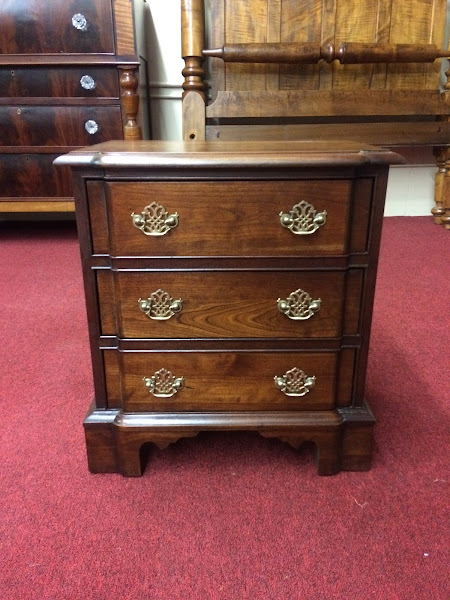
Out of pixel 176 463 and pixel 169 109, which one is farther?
pixel 169 109

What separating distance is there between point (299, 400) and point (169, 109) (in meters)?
2.14

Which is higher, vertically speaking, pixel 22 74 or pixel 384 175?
pixel 22 74

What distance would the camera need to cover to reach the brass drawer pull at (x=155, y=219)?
31.2 inches

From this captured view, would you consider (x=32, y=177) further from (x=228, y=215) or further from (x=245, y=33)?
(x=228, y=215)

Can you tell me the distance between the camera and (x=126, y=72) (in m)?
2.09

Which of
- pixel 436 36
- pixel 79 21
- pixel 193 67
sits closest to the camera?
pixel 79 21

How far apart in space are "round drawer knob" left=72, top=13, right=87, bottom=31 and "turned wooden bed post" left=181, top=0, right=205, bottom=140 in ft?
1.28

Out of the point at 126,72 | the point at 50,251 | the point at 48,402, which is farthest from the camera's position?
the point at 50,251

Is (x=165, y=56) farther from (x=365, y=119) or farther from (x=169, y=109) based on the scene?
(x=365, y=119)

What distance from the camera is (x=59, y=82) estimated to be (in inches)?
83.7

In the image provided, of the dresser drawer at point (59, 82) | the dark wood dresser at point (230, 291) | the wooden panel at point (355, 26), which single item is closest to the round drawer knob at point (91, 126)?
the dresser drawer at point (59, 82)

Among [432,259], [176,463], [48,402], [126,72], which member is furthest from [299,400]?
[126,72]

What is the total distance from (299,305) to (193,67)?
166 cm

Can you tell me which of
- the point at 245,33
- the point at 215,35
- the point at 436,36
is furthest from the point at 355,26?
the point at 215,35
